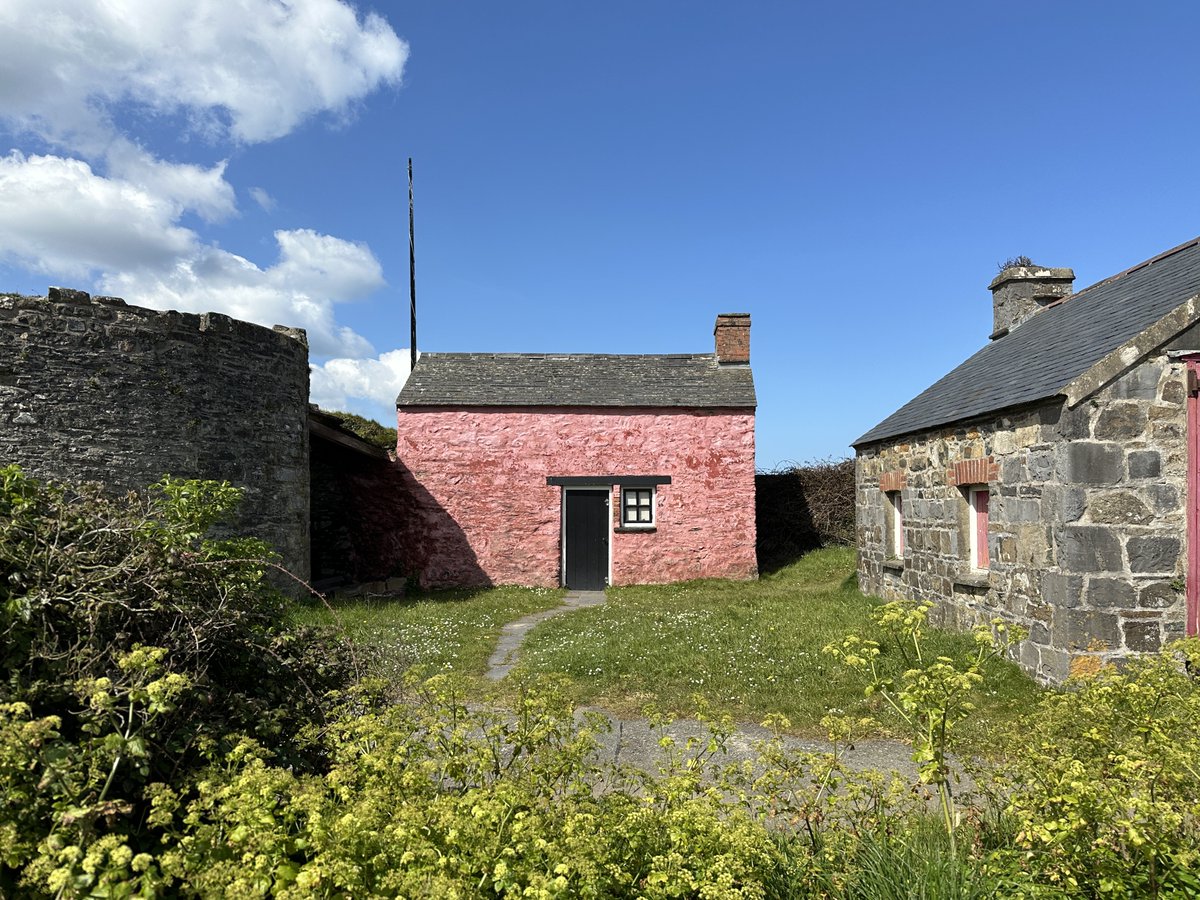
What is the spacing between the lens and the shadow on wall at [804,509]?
736 inches

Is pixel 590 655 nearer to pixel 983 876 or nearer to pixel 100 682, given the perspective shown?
pixel 983 876

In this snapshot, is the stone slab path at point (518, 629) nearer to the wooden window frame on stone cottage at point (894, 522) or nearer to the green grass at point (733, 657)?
the green grass at point (733, 657)

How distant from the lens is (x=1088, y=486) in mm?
6863

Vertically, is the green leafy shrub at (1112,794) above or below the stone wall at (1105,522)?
below

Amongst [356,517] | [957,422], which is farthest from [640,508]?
[957,422]

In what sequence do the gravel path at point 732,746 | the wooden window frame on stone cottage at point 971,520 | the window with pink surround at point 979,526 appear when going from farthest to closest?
the window with pink surround at point 979,526 → the wooden window frame on stone cottage at point 971,520 → the gravel path at point 732,746

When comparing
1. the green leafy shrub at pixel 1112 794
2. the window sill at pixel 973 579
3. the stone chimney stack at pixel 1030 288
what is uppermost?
the stone chimney stack at pixel 1030 288

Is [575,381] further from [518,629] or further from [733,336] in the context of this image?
[518,629]

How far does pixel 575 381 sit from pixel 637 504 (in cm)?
322

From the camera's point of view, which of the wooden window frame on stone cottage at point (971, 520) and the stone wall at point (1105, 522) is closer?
the stone wall at point (1105, 522)

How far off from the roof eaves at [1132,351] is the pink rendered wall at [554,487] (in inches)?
382

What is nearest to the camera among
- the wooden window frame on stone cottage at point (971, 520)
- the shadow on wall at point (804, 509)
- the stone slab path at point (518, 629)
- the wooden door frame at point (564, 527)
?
the stone slab path at point (518, 629)

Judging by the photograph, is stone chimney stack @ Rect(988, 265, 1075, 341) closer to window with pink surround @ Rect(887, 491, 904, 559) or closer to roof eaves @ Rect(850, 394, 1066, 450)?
roof eaves @ Rect(850, 394, 1066, 450)

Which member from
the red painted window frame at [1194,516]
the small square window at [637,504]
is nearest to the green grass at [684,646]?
the red painted window frame at [1194,516]
